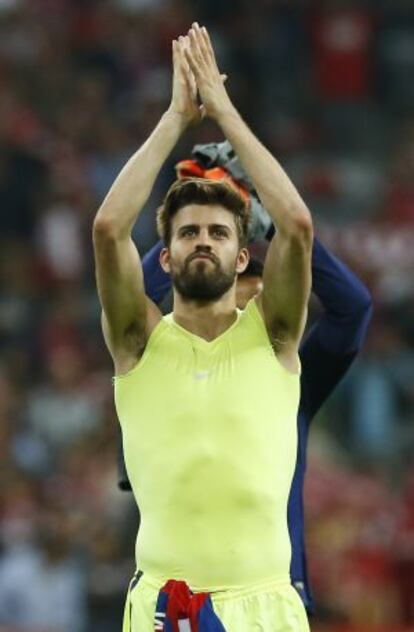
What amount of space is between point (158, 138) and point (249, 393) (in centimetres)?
72

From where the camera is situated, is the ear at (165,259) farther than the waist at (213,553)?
Yes

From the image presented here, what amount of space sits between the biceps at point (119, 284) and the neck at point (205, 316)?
12cm

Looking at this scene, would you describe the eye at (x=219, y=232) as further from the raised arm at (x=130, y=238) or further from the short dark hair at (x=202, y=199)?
the raised arm at (x=130, y=238)

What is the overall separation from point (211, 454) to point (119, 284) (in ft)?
1.67

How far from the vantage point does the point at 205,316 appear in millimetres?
5734

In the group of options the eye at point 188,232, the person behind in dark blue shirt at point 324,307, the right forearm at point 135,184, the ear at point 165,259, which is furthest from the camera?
the person behind in dark blue shirt at point 324,307

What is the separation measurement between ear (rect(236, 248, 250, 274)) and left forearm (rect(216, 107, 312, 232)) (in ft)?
0.66

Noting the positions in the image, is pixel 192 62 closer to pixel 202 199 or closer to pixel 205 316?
pixel 202 199

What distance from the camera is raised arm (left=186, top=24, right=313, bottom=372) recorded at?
5609 mm

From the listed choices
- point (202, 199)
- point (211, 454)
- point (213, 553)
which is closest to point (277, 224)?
point (202, 199)

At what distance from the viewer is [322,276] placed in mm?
6254

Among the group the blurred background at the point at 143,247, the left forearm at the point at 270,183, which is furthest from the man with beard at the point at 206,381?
the blurred background at the point at 143,247

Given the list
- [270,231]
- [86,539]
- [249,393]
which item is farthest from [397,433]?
[249,393]

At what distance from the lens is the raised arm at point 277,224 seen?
561 cm
